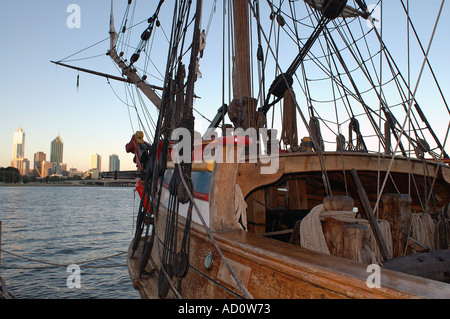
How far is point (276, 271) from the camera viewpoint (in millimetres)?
2125

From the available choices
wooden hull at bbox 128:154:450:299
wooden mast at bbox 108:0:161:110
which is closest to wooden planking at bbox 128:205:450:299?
wooden hull at bbox 128:154:450:299

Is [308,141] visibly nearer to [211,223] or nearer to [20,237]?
[211,223]

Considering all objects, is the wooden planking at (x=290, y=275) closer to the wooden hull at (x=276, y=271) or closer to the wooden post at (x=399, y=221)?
the wooden hull at (x=276, y=271)

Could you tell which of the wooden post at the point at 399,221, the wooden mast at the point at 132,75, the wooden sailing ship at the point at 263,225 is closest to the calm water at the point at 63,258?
the wooden sailing ship at the point at 263,225

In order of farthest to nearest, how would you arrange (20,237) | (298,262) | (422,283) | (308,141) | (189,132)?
(20,237)
(308,141)
(189,132)
(298,262)
(422,283)

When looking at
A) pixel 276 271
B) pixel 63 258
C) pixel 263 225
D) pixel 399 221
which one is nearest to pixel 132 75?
pixel 63 258

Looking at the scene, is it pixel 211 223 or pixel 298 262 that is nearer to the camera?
pixel 298 262

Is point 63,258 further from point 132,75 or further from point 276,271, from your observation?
point 276,271

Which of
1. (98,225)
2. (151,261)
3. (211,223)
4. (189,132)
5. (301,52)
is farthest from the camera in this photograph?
(98,225)

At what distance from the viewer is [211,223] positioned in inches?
124
